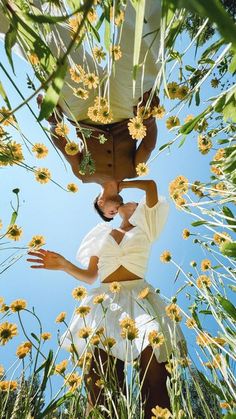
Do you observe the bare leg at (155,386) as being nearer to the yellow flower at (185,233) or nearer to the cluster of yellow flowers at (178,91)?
the yellow flower at (185,233)

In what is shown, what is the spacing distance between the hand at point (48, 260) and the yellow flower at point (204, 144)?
897 millimetres

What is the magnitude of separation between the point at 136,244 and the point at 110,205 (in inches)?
10.3

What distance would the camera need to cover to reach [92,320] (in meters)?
1.53

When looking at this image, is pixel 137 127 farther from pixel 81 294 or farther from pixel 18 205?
pixel 81 294

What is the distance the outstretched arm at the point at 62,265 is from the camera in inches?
59.4

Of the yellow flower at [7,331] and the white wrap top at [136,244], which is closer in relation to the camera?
the yellow flower at [7,331]

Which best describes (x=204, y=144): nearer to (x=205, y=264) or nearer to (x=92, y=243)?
(x=205, y=264)

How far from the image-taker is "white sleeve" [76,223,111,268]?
198cm

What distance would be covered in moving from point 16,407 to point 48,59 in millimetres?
687

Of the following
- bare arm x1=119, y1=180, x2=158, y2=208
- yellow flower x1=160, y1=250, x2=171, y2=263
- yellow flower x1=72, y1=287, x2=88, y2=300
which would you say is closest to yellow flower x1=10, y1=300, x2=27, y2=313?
yellow flower x1=72, y1=287, x2=88, y2=300

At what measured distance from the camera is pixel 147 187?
5.31 ft

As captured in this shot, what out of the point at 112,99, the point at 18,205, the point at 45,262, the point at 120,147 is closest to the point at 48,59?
the point at 18,205

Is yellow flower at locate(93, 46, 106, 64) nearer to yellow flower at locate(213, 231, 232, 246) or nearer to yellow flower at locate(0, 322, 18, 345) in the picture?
yellow flower at locate(213, 231, 232, 246)

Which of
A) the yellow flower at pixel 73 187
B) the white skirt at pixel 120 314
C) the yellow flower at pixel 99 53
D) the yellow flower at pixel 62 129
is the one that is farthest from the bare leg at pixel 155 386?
the yellow flower at pixel 99 53
